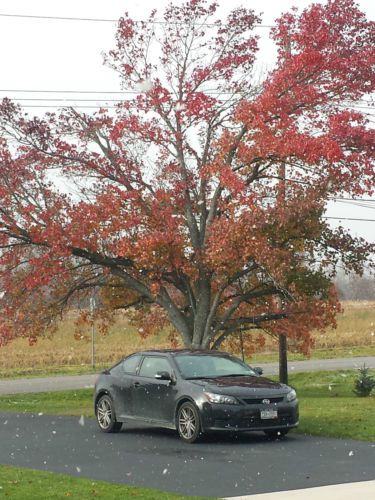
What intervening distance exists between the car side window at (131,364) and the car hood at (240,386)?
1.70m

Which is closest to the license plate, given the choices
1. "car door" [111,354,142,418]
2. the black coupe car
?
the black coupe car

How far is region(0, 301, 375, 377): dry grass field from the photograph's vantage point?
4472cm

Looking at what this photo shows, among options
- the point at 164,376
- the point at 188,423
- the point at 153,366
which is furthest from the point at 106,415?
the point at 188,423

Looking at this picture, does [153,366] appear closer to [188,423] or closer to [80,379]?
[188,423]

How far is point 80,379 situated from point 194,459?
21.3 meters

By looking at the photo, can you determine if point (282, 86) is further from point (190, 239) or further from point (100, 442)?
point (100, 442)

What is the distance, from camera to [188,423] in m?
15.6

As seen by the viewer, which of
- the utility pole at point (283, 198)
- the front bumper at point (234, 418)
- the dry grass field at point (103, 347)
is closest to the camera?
the front bumper at point (234, 418)

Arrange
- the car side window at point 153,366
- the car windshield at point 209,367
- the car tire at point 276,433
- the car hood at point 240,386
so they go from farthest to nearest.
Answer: the car side window at point 153,366, the car windshield at point 209,367, the car tire at point 276,433, the car hood at point 240,386

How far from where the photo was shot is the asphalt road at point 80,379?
30844 mm

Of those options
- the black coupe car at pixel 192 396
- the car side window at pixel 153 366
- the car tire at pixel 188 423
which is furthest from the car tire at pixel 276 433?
the car side window at pixel 153 366

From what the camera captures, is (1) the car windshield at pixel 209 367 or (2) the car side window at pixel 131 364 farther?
(2) the car side window at pixel 131 364

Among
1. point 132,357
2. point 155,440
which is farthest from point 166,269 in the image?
point 155,440

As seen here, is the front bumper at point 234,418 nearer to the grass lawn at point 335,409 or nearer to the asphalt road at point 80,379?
the grass lawn at point 335,409
